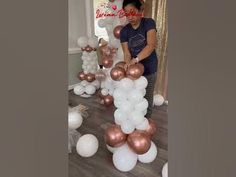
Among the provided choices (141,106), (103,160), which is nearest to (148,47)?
(141,106)

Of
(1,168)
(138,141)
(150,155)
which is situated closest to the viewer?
(1,168)

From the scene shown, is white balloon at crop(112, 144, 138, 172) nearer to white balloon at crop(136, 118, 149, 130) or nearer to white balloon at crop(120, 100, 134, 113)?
white balloon at crop(136, 118, 149, 130)

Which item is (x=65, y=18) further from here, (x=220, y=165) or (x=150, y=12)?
(x=150, y=12)

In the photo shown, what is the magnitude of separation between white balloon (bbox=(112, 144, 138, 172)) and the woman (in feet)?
1.57

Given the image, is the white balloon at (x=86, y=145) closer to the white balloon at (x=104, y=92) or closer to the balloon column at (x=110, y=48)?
the balloon column at (x=110, y=48)

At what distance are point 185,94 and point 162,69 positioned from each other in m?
2.77

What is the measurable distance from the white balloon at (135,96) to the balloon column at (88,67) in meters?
1.97

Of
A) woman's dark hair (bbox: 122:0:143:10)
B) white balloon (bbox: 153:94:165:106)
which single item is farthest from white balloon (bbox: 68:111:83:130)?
white balloon (bbox: 153:94:165:106)

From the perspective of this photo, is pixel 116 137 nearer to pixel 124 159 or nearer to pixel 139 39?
pixel 124 159

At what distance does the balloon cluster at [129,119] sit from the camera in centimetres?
175

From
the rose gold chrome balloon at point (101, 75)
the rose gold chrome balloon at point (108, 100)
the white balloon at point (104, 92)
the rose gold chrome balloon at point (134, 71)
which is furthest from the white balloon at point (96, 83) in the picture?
the rose gold chrome balloon at point (134, 71)

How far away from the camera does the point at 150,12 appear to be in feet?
10.6

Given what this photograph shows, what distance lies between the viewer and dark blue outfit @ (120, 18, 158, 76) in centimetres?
178

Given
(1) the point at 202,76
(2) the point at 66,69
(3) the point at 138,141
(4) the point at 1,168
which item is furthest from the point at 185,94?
(3) the point at 138,141
